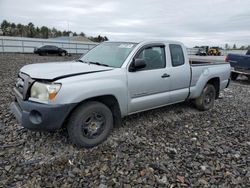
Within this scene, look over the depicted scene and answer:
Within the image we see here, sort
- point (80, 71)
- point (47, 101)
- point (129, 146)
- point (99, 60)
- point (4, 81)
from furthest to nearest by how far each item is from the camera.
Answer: point (4, 81) → point (99, 60) → point (129, 146) → point (80, 71) → point (47, 101)

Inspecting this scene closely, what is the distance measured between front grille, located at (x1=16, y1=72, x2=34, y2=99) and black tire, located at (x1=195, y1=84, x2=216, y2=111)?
4.02 meters

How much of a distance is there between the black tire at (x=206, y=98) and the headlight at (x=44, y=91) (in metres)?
3.80

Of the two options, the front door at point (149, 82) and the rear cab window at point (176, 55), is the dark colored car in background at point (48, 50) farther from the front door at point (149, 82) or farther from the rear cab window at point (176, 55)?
the front door at point (149, 82)

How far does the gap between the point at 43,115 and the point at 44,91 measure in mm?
337

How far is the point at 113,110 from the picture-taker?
12.8 ft

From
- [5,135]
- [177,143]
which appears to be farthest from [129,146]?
[5,135]

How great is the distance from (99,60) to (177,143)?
2.13m

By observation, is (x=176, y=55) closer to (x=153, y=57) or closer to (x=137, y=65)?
(x=153, y=57)

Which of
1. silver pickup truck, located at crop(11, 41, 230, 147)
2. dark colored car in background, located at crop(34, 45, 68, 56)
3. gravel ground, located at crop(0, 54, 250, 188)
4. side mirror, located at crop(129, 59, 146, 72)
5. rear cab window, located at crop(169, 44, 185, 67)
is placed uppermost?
dark colored car in background, located at crop(34, 45, 68, 56)

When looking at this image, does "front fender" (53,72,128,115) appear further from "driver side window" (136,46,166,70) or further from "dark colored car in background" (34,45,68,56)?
"dark colored car in background" (34,45,68,56)

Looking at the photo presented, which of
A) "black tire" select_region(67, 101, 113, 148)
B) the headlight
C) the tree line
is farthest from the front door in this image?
the tree line

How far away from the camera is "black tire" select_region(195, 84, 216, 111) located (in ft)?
18.4

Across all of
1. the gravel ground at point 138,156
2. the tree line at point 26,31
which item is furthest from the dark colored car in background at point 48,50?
the tree line at point 26,31

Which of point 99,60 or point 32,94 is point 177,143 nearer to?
point 99,60
